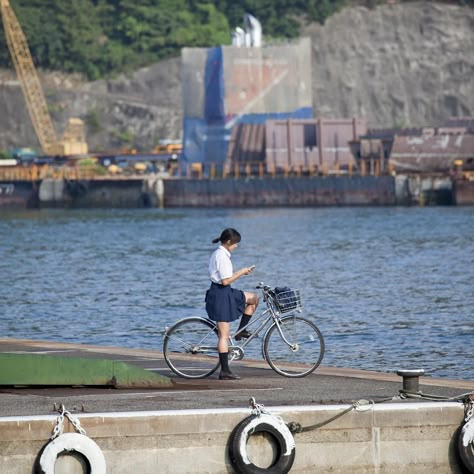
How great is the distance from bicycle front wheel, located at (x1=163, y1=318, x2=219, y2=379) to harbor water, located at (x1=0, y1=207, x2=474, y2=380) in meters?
5.39

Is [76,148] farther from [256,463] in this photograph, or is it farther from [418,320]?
[256,463]

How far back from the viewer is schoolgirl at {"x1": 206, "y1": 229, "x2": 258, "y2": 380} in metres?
16.5

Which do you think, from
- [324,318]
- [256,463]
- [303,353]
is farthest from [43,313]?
[256,463]

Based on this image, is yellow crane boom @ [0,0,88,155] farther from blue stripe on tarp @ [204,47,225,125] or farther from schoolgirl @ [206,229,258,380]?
schoolgirl @ [206,229,258,380]

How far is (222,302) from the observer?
54.5 ft

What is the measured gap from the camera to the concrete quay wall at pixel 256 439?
1270 cm

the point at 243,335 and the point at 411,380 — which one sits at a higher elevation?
the point at 243,335

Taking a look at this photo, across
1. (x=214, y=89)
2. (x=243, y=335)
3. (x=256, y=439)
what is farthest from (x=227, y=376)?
(x=214, y=89)

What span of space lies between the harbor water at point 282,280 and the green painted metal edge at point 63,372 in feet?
24.0

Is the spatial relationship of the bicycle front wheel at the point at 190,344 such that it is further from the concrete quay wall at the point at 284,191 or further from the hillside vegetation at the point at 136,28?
A: the hillside vegetation at the point at 136,28

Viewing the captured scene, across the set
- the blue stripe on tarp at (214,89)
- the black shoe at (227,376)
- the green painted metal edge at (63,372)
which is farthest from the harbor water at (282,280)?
the blue stripe on tarp at (214,89)

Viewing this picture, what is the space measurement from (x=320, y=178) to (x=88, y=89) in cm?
5531

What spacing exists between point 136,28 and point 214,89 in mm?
45773

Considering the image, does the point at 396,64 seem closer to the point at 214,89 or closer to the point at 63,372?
the point at 214,89
